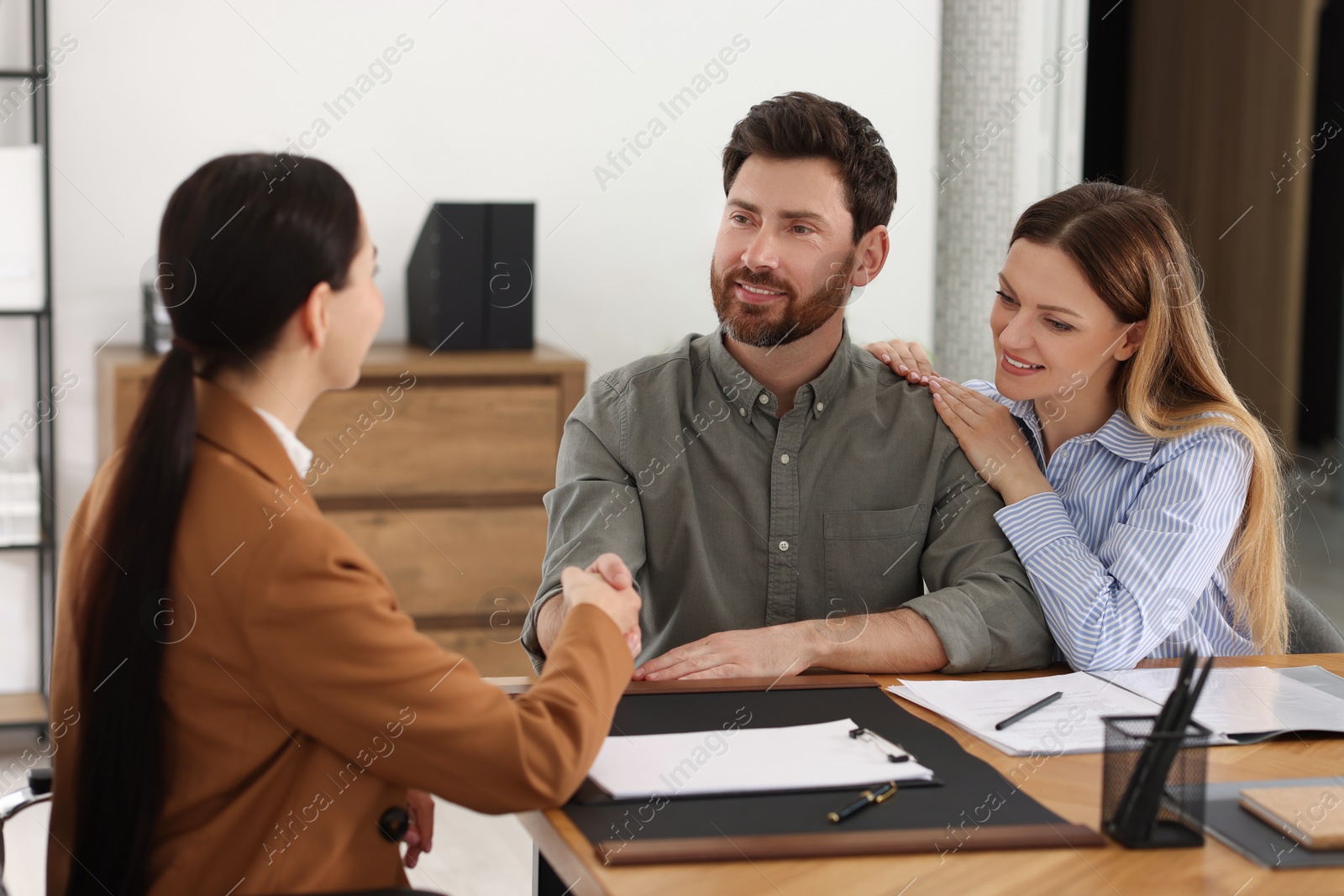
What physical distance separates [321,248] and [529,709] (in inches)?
18.7

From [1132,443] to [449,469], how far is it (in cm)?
188

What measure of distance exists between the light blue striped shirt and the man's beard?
0.43 meters

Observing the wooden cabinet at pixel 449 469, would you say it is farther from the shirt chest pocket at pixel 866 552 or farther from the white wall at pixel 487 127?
the shirt chest pocket at pixel 866 552

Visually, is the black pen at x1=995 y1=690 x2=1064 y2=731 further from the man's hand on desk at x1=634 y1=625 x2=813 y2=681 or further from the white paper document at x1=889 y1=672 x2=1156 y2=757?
the man's hand on desk at x1=634 y1=625 x2=813 y2=681

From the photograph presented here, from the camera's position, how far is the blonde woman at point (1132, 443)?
1.81 meters

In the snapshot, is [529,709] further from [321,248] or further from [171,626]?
[321,248]

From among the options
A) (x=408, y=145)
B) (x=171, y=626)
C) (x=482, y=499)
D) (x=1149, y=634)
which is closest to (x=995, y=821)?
(x=1149, y=634)

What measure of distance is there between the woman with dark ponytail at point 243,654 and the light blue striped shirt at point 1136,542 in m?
0.83

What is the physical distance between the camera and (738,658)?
1.68 m

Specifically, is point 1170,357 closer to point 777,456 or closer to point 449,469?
point 777,456

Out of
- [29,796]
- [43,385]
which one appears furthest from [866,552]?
[43,385]

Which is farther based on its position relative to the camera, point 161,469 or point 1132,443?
point 1132,443

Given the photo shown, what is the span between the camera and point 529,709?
4.03 ft

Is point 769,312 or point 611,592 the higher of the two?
point 769,312
